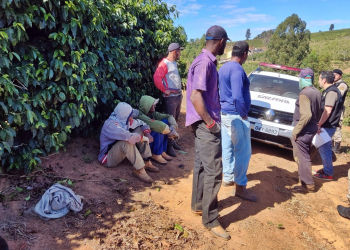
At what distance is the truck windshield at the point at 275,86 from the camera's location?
6.88m

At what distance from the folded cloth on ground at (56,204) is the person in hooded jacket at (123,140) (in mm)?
1188

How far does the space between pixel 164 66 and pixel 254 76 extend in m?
3.27

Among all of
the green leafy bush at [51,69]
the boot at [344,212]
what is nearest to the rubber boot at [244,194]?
the boot at [344,212]

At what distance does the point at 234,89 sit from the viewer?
3.84 metres

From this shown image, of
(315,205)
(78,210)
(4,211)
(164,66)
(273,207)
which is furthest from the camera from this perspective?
(164,66)

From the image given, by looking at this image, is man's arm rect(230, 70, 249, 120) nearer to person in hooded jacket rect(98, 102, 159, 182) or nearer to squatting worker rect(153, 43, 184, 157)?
person in hooded jacket rect(98, 102, 159, 182)

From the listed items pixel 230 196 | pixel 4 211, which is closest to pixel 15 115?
pixel 4 211

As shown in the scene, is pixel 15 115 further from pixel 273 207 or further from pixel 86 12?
pixel 273 207

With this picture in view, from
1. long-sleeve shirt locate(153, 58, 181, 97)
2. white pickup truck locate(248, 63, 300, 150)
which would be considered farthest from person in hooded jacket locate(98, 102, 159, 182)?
white pickup truck locate(248, 63, 300, 150)

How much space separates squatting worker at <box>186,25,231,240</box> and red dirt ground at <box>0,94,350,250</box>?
38 centimetres

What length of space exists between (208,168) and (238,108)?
122 centimetres

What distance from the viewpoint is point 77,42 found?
3.83 m

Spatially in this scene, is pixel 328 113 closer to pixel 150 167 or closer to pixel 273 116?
pixel 273 116

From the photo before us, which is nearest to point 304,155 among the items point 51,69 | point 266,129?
point 266,129
